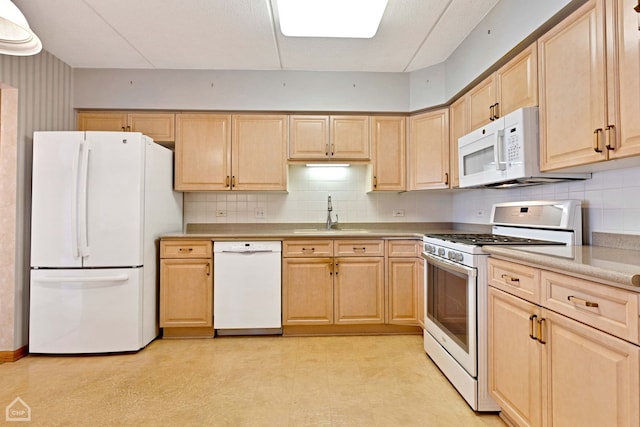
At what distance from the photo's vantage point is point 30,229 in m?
2.57

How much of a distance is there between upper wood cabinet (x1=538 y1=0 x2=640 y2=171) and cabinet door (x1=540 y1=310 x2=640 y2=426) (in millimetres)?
772

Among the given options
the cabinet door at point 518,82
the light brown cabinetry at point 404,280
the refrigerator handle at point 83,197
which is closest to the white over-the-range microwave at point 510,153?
the cabinet door at point 518,82

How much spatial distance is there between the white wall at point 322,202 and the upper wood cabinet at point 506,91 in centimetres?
110

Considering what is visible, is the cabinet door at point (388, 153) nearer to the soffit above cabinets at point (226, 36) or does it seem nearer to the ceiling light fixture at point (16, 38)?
the soffit above cabinets at point (226, 36)

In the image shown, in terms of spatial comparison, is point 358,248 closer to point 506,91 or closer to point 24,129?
point 506,91

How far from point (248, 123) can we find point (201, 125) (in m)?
0.46

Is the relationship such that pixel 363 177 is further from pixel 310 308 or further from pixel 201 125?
pixel 201 125

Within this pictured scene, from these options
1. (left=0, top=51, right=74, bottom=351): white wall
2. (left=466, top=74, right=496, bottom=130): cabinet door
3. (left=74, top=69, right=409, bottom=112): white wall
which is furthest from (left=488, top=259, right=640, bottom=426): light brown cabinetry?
(left=0, top=51, right=74, bottom=351): white wall

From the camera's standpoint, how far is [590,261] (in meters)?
1.20

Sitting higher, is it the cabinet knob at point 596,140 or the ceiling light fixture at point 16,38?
the ceiling light fixture at point 16,38

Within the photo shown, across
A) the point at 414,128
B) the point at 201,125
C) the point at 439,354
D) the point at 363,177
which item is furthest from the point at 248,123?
the point at 439,354

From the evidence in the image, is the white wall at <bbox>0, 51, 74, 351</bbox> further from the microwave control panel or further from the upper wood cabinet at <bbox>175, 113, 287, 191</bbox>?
the microwave control panel

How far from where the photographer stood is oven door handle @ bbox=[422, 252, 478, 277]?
5.90 feet

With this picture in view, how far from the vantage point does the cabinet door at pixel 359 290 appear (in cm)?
290
